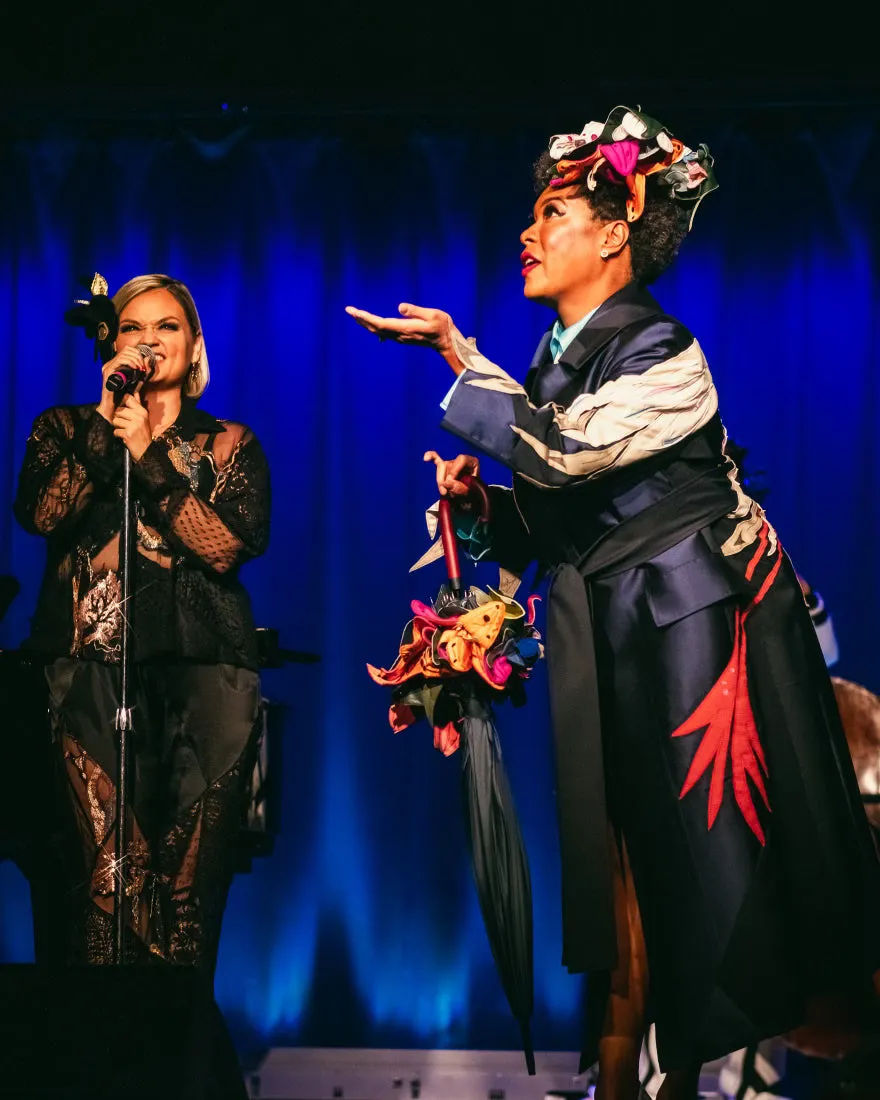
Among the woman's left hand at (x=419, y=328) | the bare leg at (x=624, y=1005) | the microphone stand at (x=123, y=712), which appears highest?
the woman's left hand at (x=419, y=328)

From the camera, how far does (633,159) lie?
241 centimetres

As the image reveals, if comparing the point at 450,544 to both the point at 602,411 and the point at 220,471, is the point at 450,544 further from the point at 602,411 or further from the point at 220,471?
the point at 220,471

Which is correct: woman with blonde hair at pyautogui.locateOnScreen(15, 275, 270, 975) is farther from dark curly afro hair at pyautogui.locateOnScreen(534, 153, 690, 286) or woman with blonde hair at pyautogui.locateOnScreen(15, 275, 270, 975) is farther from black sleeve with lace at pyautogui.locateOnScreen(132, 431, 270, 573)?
dark curly afro hair at pyautogui.locateOnScreen(534, 153, 690, 286)

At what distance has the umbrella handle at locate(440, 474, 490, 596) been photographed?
247 cm

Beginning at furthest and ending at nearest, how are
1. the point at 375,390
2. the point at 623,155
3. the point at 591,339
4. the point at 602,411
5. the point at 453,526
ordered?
the point at 375,390 < the point at 453,526 < the point at 623,155 < the point at 591,339 < the point at 602,411

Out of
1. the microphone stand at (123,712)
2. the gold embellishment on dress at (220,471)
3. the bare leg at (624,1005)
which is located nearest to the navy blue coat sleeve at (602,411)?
the bare leg at (624,1005)

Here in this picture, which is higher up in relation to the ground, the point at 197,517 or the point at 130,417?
the point at 130,417

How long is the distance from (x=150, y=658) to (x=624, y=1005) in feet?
4.18

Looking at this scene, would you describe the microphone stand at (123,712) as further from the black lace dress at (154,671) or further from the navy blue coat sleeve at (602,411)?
the navy blue coat sleeve at (602,411)

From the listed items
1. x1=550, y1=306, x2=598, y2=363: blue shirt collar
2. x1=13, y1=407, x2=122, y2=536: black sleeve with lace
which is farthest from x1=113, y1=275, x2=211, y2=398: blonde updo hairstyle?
x1=550, y1=306, x2=598, y2=363: blue shirt collar

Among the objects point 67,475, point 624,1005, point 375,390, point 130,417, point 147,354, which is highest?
point 375,390

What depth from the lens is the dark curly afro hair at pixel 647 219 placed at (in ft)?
7.96

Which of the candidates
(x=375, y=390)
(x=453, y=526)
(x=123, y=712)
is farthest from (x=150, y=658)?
(x=375, y=390)

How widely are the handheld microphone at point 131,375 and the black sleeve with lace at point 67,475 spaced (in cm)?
13
